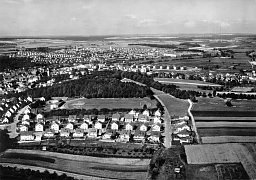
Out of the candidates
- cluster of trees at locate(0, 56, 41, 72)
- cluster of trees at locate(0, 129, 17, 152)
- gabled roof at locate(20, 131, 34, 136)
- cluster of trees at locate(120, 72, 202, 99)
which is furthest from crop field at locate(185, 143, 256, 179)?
cluster of trees at locate(0, 56, 41, 72)

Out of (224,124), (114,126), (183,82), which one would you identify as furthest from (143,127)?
(183,82)

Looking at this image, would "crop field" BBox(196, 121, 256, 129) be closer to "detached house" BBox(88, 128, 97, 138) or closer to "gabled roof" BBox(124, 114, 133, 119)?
"gabled roof" BBox(124, 114, 133, 119)

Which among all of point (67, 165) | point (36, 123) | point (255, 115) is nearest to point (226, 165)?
point (67, 165)

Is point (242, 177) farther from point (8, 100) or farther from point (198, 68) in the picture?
point (198, 68)

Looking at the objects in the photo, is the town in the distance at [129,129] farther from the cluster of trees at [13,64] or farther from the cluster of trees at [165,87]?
the cluster of trees at [13,64]

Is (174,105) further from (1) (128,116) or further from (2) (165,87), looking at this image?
(2) (165,87)

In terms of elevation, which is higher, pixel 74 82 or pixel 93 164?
pixel 74 82
